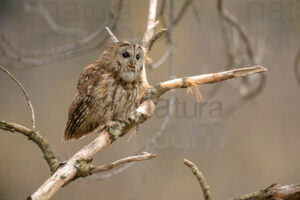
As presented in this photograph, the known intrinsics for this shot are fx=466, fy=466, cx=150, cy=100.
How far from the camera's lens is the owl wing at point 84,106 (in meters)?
2.98

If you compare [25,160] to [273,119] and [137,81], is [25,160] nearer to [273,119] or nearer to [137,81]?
[273,119]

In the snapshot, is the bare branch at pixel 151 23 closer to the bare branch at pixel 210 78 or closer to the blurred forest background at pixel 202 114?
the bare branch at pixel 210 78

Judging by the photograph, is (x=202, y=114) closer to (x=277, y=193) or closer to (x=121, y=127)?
(x=121, y=127)

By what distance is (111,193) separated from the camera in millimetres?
6547

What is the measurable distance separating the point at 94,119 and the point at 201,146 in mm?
3252

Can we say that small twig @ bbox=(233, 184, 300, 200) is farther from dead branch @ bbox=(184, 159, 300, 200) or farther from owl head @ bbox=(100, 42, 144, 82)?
owl head @ bbox=(100, 42, 144, 82)

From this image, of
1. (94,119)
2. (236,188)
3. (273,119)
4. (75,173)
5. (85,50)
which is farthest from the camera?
(273,119)

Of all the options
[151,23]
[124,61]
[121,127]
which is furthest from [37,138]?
[151,23]

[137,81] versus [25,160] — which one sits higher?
[25,160]

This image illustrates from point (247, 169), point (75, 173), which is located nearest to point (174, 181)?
point (247, 169)

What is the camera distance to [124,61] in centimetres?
300

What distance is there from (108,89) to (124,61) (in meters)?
0.21

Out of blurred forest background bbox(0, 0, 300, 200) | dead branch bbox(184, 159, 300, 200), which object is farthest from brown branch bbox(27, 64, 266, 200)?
blurred forest background bbox(0, 0, 300, 200)

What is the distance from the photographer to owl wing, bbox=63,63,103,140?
117 inches
